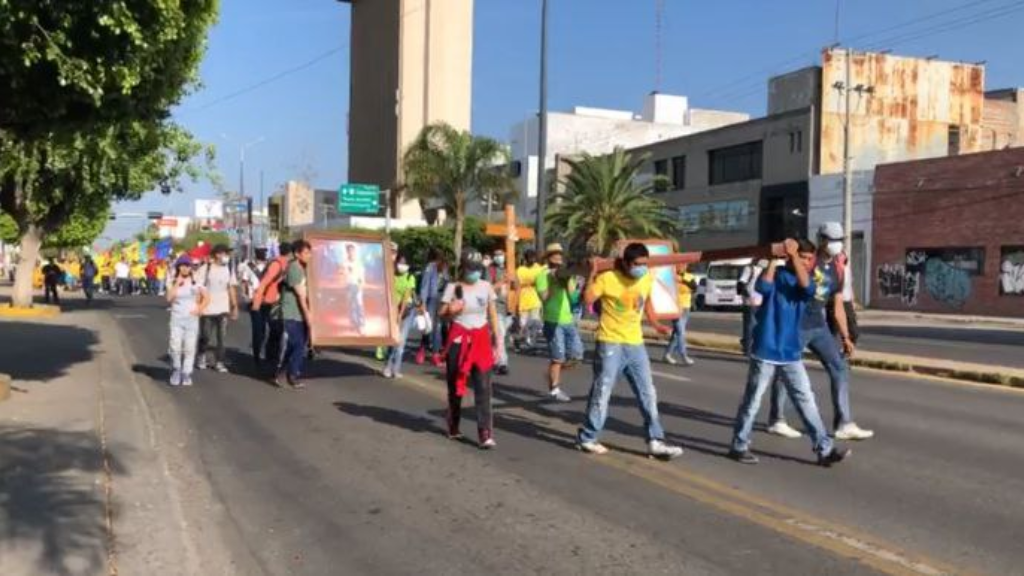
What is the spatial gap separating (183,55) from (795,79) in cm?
4445

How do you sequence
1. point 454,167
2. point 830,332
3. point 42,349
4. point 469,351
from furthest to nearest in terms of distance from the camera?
point 454,167 < point 42,349 < point 830,332 < point 469,351

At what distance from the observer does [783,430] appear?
9.27 metres

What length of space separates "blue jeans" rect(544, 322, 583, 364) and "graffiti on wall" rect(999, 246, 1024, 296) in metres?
29.3

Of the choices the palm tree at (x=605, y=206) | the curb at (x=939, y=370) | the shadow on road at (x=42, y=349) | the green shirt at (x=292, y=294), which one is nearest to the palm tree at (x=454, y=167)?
the palm tree at (x=605, y=206)

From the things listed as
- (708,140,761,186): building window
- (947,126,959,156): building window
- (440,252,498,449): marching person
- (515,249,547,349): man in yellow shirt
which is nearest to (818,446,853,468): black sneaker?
(440,252,498,449): marching person

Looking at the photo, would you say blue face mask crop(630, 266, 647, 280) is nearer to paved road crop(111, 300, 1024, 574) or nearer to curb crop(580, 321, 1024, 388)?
paved road crop(111, 300, 1024, 574)

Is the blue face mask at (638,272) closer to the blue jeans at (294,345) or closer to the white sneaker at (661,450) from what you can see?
the white sneaker at (661,450)

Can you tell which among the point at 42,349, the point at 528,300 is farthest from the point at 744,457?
the point at 42,349

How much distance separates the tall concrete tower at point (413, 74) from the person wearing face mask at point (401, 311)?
85114 mm

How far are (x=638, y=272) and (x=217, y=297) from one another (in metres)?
7.93

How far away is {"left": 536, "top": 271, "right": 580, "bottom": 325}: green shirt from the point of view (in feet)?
40.6

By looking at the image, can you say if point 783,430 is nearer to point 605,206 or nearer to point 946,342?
point 946,342

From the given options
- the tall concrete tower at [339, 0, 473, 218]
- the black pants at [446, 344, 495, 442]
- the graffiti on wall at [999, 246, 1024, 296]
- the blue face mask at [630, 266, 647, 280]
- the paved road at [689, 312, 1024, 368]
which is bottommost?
the paved road at [689, 312, 1024, 368]

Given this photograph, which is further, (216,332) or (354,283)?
(216,332)
